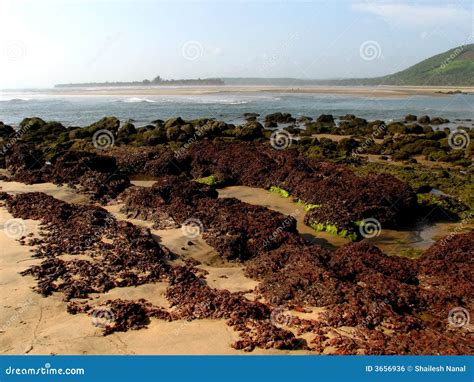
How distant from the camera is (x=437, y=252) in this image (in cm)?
968

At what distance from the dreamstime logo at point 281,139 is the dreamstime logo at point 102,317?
18715 millimetres

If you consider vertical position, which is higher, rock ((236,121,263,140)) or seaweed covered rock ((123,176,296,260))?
rock ((236,121,263,140))

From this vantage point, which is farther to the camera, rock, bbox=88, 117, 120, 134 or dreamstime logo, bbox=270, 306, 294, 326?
rock, bbox=88, 117, 120, 134

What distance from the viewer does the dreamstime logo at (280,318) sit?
24.1ft

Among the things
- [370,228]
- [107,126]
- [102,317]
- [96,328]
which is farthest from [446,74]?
[96,328]

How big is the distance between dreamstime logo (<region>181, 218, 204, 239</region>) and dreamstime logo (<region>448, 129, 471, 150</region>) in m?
19.2

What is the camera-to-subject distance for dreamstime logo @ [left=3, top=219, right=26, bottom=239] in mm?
10756

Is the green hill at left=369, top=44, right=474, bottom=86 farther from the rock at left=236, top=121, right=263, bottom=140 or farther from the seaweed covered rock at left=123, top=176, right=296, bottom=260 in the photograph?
the seaweed covered rock at left=123, top=176, right=296, bottom=260

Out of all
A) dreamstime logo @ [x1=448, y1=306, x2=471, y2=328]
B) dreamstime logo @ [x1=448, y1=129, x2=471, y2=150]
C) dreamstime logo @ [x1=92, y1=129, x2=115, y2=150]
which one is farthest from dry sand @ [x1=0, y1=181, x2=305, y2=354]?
dreamstime logo @ [x1=448, y1=129, x2=471, y2=150]

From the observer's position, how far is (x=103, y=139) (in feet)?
88.9

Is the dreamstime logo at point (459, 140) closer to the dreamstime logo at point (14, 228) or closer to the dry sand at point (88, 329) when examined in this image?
the dry sand at point (88, 329)

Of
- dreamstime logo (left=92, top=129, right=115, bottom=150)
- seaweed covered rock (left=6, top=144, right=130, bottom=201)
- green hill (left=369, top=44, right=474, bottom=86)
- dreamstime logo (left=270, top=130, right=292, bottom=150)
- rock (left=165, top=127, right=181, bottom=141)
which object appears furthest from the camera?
green hill (left=369, top=44, right=474, bottom=86)

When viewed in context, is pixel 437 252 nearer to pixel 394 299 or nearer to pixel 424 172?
pixel 394 299
